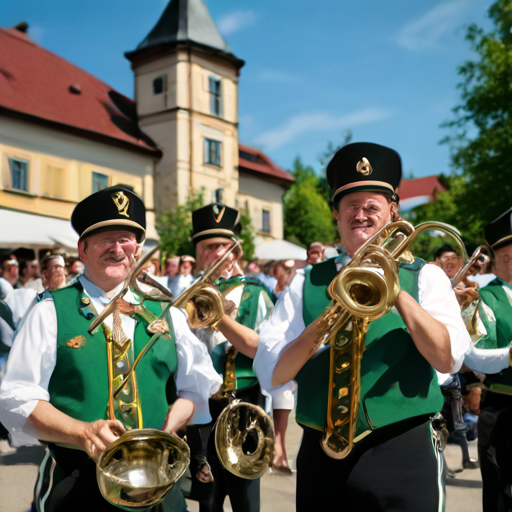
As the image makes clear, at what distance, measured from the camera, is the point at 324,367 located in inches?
107

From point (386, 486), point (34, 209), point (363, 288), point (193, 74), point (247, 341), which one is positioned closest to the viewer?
point (363, 288)

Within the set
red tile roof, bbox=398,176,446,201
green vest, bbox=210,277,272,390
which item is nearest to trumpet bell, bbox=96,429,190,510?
green vest, bbox=210,277,272,390

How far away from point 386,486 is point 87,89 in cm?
2951

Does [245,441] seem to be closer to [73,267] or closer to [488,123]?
[73,267]

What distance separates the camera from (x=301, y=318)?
2900mm

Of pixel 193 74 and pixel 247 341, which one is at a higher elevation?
pixel 193 74

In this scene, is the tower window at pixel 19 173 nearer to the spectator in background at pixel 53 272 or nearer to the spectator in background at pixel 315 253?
the spectator in background at pixel 315 253

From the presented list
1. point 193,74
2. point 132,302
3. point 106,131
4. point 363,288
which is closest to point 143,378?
point 132,302

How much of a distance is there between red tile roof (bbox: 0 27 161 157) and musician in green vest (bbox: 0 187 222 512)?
73.7 ft

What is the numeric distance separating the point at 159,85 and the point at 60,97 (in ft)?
15.1

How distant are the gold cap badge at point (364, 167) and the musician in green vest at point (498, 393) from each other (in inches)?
79.1

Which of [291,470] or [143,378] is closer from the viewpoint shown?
[143,378]

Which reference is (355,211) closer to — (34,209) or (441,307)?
(441,307)

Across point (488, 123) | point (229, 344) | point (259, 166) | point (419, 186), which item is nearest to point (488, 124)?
point (488, 123)
